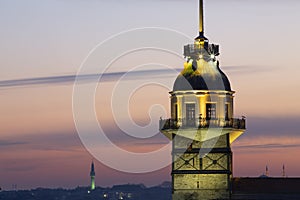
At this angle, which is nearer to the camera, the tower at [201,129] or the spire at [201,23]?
the tower at [201,129]

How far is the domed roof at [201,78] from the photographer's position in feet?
287

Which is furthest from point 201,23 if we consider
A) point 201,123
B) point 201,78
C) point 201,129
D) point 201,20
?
point 201,129

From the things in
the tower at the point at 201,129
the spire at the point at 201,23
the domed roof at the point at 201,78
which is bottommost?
the tower at the point at 201,129

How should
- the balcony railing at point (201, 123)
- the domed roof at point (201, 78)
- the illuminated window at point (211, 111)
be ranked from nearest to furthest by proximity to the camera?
the balcony railing at point (201, 123), the illuminated window at point (211, 111), the domed roof at point (201, 78)

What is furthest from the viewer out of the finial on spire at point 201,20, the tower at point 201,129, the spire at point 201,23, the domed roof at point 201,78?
the finial on spire at point 201,20

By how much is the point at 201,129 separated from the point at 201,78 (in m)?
3.66

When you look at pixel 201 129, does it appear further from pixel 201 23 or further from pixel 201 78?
pixel 201 23

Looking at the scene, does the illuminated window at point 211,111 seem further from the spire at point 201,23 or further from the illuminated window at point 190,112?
the spire at point 201,23

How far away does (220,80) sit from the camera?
88.0 metres

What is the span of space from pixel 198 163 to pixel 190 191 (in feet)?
6.74

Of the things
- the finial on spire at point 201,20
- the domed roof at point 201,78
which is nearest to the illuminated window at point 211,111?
the domed roof at point 201,78

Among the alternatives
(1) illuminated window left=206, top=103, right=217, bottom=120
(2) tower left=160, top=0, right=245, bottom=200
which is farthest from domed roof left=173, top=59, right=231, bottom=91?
(1) illuminated window left=206, top=103, right=217, bottom=120

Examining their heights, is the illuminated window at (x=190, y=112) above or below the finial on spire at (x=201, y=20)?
below

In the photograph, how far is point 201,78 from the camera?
288ft
